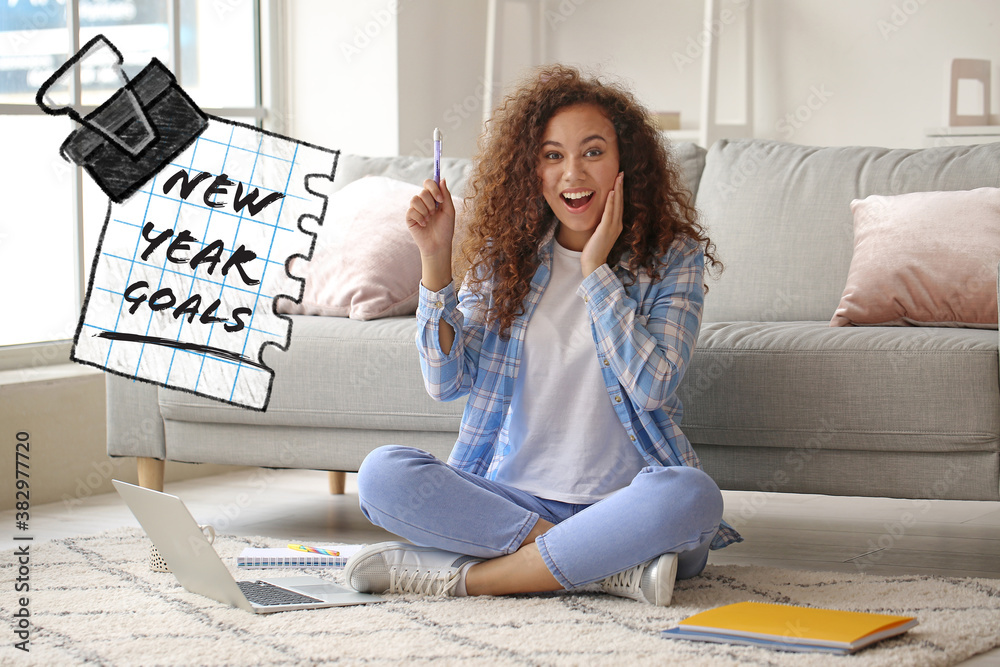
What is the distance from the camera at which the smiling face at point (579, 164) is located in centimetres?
165

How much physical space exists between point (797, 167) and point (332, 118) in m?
1.65

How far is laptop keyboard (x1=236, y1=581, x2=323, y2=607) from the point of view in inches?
61.2

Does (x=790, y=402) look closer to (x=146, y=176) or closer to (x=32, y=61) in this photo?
(x=146, y=176)

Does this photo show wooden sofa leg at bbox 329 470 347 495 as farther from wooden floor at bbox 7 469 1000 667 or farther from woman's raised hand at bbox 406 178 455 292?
woman's raised hand at bbox 406 178 455 292

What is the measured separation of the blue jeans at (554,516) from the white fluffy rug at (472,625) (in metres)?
0.07

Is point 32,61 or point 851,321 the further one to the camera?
point 32,61

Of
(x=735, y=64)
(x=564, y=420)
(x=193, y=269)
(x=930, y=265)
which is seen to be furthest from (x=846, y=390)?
(x=735, y=64)

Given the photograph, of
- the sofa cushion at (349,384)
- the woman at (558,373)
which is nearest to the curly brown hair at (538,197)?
the woman at (558,373)

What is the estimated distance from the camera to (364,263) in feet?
7.58

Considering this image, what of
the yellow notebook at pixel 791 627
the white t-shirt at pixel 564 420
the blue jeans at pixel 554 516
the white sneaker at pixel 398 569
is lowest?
the white sneaker at pixel 398 569

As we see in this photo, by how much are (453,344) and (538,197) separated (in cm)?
27

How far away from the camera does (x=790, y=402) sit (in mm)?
1811

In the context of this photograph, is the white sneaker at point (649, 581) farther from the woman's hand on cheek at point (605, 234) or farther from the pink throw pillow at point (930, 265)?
the pink throw pillow at point (930, 265)

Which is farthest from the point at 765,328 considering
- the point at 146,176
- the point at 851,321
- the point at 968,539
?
the point at 146,176
